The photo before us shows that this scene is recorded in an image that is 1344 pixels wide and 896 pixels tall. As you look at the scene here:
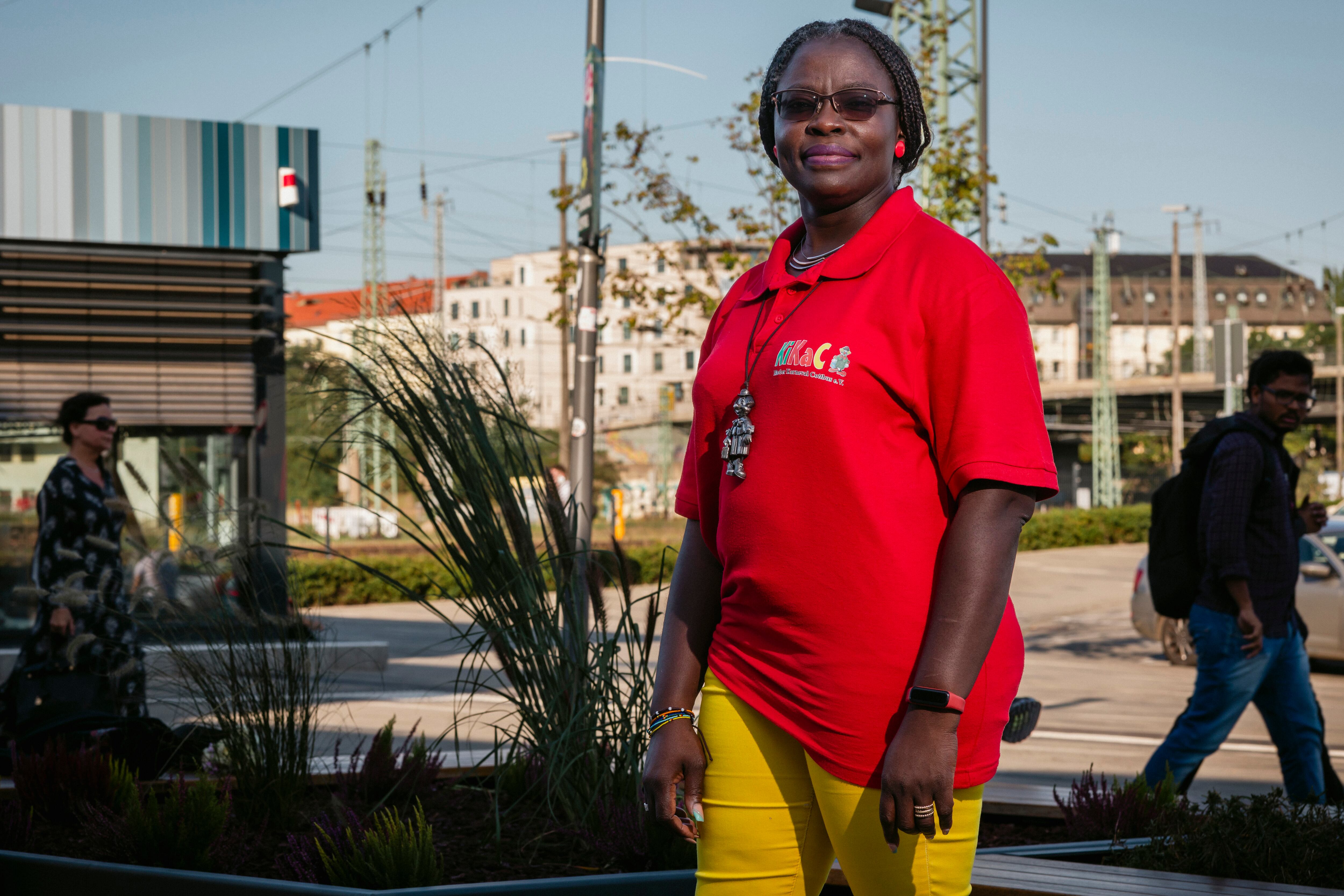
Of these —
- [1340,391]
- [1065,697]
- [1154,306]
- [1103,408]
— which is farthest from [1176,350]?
[1154,306]

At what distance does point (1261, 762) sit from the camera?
8047mm

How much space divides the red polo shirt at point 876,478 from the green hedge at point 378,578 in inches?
20.5

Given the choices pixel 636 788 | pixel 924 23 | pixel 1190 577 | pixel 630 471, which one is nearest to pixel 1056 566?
pixel 924 23

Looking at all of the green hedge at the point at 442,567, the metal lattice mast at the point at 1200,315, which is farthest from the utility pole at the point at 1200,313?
the green hedge at the point at 442,567

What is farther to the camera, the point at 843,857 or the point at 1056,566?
the point at 1056,566

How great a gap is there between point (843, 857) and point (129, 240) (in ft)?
39.7

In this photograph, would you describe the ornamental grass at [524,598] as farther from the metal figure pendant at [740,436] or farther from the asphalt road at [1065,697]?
the metal figure pendant at [740,436]

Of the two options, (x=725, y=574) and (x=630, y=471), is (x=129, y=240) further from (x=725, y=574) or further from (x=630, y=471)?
(x=630, y=471)

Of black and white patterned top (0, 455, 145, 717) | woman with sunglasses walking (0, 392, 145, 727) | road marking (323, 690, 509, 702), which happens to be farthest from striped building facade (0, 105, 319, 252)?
black and white patterned top (0, 455, 145, 717)

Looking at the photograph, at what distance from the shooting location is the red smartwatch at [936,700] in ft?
Result: 5.69

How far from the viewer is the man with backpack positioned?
4969mm

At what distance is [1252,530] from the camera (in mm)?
5062

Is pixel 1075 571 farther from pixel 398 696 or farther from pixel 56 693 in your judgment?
pixel 56 693

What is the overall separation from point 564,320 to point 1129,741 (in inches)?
300
